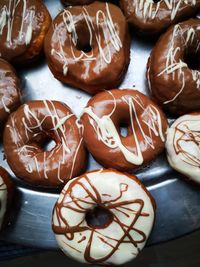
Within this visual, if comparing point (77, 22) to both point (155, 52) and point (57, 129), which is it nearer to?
point (155, 52)

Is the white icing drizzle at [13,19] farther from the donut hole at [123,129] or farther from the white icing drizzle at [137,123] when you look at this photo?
the donut hole at [123,129]

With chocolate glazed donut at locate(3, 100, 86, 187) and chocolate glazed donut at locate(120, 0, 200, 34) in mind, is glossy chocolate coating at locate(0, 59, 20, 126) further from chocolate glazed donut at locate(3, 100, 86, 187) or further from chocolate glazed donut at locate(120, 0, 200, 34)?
chocolate glazed donut at locate(120, 0, 200, 34)

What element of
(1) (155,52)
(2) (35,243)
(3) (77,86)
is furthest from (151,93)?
(2) (35,243)

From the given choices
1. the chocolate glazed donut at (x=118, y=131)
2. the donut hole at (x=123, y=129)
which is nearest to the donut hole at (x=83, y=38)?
the chocolate glazed donut at (x=118, y=131)

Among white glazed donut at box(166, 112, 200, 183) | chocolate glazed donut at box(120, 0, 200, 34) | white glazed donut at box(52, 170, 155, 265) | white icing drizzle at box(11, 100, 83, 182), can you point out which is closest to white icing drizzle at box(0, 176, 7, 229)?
white icing drizzle at box(11, 100, 83, 182)

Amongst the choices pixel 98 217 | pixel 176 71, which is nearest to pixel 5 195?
pixel 98 217

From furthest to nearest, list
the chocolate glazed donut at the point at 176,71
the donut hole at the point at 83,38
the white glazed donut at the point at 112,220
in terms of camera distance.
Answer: the donut hole at the point at 83,38 < the chocolate glazed donut at the point at 176,71 < the white glazed donut at the point at 112,220
